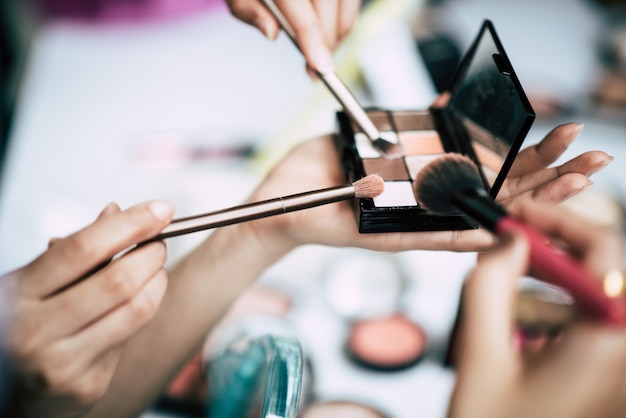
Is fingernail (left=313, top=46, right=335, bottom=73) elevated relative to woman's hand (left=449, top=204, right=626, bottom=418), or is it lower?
elevated

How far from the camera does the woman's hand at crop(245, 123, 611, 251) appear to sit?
39 cm

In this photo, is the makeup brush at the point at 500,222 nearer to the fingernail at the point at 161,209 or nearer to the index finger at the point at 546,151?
the index finger at the point at 546,151

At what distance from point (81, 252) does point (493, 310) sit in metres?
0.25

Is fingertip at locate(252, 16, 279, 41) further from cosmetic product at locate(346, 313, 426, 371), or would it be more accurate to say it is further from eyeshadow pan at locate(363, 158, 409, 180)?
cosmetic product at locate(346, 313, 426, 371)

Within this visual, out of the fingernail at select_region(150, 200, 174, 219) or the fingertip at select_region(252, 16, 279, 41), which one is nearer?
the fingernail at select_region(150, 200, 174, 219)

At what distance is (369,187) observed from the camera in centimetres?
41

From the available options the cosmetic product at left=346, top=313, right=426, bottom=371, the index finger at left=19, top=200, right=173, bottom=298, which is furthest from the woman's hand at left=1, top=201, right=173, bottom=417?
the cosmetic product at left=346, top=313, right=426, bottom=371

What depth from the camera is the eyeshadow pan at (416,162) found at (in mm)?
458

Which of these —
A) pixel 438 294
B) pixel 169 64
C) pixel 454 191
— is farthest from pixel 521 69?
pixel 454 191

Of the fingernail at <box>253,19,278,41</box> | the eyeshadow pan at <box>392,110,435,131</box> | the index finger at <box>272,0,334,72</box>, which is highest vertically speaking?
the fingernail at <box>253,19,278,41</box>

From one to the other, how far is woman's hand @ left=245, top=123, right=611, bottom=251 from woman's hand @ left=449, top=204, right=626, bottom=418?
0.45 ft

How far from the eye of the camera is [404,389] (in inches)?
25.9

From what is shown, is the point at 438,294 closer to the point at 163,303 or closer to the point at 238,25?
the point at 163,303

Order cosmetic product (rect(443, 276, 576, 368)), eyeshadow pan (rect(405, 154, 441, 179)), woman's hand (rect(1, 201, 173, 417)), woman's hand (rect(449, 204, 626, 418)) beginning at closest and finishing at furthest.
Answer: woman's hand (rect(449, 204, 626, 418))
woman's hand (rect(1, 201, 173, 417))
eyeshadow pan (rect(405, 154, 441, 179))
cosmetic product (rect(443, 276, 576, 368))
